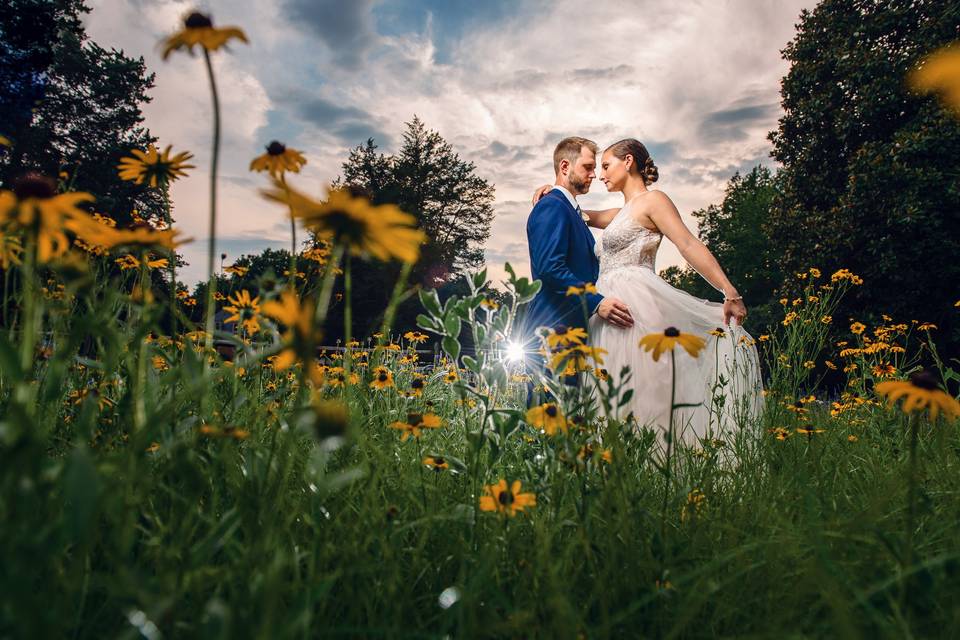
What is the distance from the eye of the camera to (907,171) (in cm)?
1020

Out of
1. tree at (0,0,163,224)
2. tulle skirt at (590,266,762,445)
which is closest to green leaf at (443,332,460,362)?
tulle skirt at (590,266,762,445)

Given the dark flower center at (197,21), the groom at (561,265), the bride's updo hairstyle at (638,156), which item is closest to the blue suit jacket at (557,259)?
the groom at (561,265)

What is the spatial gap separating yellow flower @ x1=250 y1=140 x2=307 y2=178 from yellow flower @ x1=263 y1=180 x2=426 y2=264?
615 mm

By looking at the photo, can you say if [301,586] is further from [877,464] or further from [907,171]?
[907,171]

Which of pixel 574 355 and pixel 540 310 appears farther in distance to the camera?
pixel 540 310

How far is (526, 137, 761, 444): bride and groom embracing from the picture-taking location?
11.0ft

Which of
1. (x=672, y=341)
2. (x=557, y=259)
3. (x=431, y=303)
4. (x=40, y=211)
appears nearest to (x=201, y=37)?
(x=40, y=211)

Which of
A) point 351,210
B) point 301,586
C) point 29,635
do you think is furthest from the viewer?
point 301,586

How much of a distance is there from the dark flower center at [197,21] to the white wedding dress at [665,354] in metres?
2.69

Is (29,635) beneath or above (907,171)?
beneath

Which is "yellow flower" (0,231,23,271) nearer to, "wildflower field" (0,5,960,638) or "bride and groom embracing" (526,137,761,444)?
"wildflower field" (0,5,960,638)

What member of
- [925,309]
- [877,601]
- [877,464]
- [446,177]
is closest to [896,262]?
[925,309]

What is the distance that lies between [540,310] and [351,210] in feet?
9.30

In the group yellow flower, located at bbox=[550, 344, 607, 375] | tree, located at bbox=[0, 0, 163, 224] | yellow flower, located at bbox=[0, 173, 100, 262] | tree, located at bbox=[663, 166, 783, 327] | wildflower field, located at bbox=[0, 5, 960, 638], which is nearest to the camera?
wildflower field, located at bbox=[0, 5, 960, 638]
